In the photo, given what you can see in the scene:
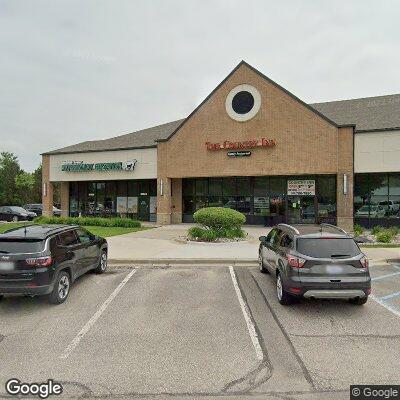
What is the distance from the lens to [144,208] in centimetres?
2792

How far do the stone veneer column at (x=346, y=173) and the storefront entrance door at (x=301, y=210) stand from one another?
8.84ft

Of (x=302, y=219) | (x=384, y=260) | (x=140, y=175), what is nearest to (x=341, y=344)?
(x=384, y=260)

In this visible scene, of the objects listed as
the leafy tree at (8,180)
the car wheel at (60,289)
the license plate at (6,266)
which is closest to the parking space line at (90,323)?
the car wheel at (60,289)

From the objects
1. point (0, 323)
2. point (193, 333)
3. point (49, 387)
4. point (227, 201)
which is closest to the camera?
point (49, 387)

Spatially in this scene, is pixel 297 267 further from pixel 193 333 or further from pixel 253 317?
pixel 193 333

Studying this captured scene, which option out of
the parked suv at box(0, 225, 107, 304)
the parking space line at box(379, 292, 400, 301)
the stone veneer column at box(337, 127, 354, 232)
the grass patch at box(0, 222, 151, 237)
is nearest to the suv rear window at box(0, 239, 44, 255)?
the parked suv at box(0, 225, 107, 304)

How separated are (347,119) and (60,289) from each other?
885 inches

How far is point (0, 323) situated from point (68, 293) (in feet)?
5.54

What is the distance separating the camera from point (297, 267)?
20.6ft

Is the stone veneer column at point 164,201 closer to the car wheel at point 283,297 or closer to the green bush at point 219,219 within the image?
the green bush at point 219,219

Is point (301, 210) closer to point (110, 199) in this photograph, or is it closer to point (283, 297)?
point (110, 199)

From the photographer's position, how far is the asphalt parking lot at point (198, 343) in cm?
393

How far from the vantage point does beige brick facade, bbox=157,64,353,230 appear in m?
20.2

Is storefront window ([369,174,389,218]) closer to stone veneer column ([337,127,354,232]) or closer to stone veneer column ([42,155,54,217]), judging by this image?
stone veneer column ([337,127,354,232])
